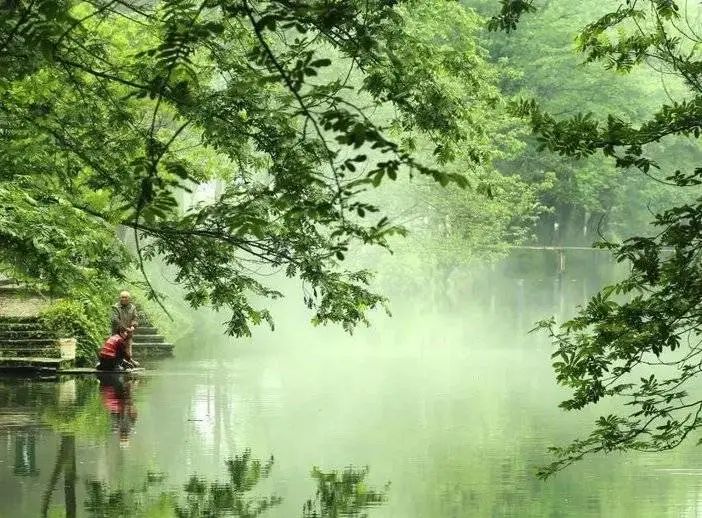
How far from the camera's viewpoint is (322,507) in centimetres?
1354

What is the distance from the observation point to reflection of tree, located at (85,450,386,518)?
13.0m

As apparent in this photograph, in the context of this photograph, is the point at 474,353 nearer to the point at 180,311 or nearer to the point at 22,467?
the point at 180,311

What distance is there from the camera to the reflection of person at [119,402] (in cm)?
1934

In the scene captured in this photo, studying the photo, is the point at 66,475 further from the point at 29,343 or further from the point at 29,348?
the point at 29,343

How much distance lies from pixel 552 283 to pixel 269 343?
30227mm

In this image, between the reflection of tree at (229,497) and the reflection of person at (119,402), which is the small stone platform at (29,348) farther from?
the reflection of tree at (229,497)

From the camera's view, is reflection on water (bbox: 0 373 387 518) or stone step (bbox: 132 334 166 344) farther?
stone step (bbox: 132 334 166 344)

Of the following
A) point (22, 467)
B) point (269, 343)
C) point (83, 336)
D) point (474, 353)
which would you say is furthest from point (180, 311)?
point (22, 467)

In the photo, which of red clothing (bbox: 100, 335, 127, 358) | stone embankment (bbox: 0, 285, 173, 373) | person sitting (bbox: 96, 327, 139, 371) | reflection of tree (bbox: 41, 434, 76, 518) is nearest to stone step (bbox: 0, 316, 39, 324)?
stone embankment (bbox: 0, 285, 173, 373)

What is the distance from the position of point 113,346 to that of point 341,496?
14208 mm

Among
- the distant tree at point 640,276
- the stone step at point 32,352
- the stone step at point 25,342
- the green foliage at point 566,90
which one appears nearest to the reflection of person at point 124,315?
the stone step at point 32,352

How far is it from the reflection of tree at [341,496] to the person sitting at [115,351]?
11967 millimetres

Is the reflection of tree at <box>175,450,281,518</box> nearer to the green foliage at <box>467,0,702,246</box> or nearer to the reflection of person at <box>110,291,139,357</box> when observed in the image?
the reflection of person at <box>110,291,139,357</box>

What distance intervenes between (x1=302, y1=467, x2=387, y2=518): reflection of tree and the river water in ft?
0.09
